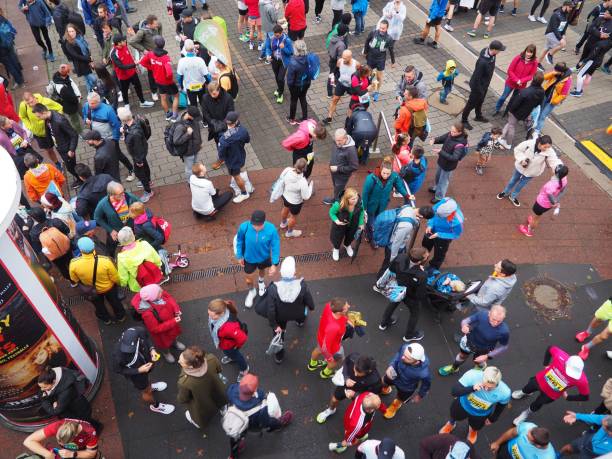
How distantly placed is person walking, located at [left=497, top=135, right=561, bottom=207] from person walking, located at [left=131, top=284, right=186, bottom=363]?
21.4 feet

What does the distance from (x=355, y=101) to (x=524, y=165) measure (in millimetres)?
3446

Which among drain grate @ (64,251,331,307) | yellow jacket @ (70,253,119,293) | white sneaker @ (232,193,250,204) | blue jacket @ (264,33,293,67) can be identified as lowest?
drain grate @ (64,251,331,307)

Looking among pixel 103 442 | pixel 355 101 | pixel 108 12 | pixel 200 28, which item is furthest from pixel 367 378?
pixel 108 12

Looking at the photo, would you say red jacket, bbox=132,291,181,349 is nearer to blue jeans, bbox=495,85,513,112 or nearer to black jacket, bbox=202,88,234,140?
black jacket, bbox=202,88,234,140

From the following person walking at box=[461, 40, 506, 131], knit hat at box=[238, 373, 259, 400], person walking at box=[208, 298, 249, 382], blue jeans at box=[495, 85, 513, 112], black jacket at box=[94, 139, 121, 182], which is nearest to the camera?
knit hat at box=[238, 373, 259, 400]

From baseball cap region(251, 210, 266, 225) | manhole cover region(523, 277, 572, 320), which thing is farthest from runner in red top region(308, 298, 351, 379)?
manhole cover region(523, 277, 572, 320)

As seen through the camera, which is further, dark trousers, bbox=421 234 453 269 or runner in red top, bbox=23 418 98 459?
dark trousers, bbox=421 234 453 269

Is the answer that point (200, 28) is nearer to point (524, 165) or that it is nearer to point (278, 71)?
point (278, 71)

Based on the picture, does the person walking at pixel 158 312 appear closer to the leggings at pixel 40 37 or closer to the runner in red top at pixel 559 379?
the runner in red top at pixel 559 379

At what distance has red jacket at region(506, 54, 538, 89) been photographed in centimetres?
1032

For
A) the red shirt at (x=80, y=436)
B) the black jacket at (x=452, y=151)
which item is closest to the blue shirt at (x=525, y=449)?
the red shirt at (x=80, y=436)

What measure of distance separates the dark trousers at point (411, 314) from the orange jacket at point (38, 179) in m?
5.73

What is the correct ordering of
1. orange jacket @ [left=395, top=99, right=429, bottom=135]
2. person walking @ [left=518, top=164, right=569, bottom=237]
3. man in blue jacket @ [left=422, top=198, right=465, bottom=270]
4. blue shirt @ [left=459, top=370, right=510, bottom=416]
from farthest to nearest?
orange jacket @ [left=395, top=99, right=429, bottom=135] < person walking @ [left=518, top=164, right=569, bottom=237] < man in blue jacket @ [left=422, top=198, right=465, bottom=270] < blue shirt @ [left=459, top=370, right=510, bottom=416]

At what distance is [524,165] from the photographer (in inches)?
343
